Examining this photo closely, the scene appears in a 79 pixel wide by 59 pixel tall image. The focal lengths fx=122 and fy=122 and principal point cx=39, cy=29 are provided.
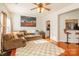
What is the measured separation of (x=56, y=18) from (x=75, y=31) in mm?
1264

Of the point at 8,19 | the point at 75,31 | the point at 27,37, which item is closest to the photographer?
the point at 8,19

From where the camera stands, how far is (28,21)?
13.6 ft

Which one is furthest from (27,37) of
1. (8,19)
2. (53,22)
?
(53,22)

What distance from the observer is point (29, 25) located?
414cm

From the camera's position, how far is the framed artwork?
4.09m

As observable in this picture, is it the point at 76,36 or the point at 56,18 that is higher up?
the point at 56,18

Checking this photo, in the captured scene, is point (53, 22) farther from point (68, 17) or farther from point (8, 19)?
point (8, 19)

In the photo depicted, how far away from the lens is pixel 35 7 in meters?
4.30

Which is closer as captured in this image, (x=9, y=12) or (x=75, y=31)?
(x=9, y=12)

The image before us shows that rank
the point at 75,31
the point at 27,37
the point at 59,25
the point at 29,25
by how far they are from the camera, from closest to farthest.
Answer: the point at 29,25 < the point at 27,37 < the point at 75,31 < the point at 59,25

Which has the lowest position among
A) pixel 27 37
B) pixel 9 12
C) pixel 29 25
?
pixel 27 37

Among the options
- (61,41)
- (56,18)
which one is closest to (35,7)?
(56,18)

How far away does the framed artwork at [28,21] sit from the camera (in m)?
4.09

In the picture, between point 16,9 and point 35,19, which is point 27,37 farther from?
point 16,9
